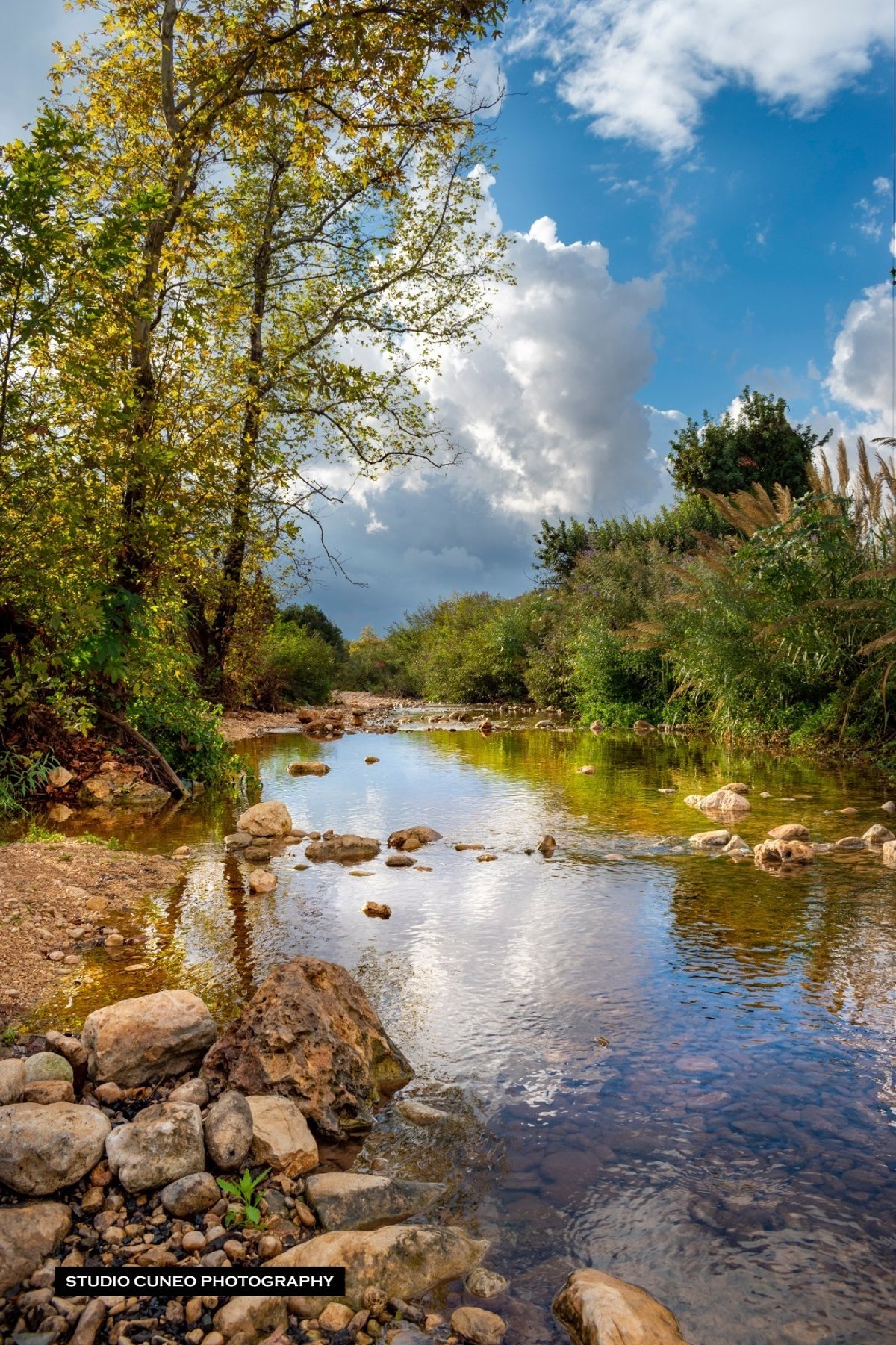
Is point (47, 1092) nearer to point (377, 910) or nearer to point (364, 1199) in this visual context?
point (364, 1199)

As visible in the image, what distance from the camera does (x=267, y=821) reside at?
7398 mm

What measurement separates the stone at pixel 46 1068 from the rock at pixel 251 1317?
1.16m

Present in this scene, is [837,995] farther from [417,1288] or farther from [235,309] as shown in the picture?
[235,309]

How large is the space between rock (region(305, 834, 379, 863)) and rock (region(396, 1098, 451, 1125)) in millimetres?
3599

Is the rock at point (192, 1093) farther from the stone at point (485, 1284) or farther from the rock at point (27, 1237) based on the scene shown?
the stone at point (485, 1284)

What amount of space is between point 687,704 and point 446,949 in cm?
1236

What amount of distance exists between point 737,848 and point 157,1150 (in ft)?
16.8

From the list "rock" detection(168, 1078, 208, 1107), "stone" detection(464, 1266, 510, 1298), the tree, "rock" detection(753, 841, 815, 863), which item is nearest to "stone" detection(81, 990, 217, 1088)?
"rock" detection(168, 1078, 208, 1107)

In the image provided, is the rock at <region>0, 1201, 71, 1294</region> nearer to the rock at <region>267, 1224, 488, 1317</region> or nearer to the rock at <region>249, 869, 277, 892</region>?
the rock at <region>267, 1224, 488, 1317</region>

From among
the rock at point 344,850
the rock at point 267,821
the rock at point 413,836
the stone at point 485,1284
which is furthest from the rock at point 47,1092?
the rock at point 267,821

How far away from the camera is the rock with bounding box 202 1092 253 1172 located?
8.38 feet

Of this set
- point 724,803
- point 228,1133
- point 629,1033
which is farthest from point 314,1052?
point 724,803

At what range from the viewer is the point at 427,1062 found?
132 inches

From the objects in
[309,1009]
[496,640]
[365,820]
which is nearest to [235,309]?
[365,820]
